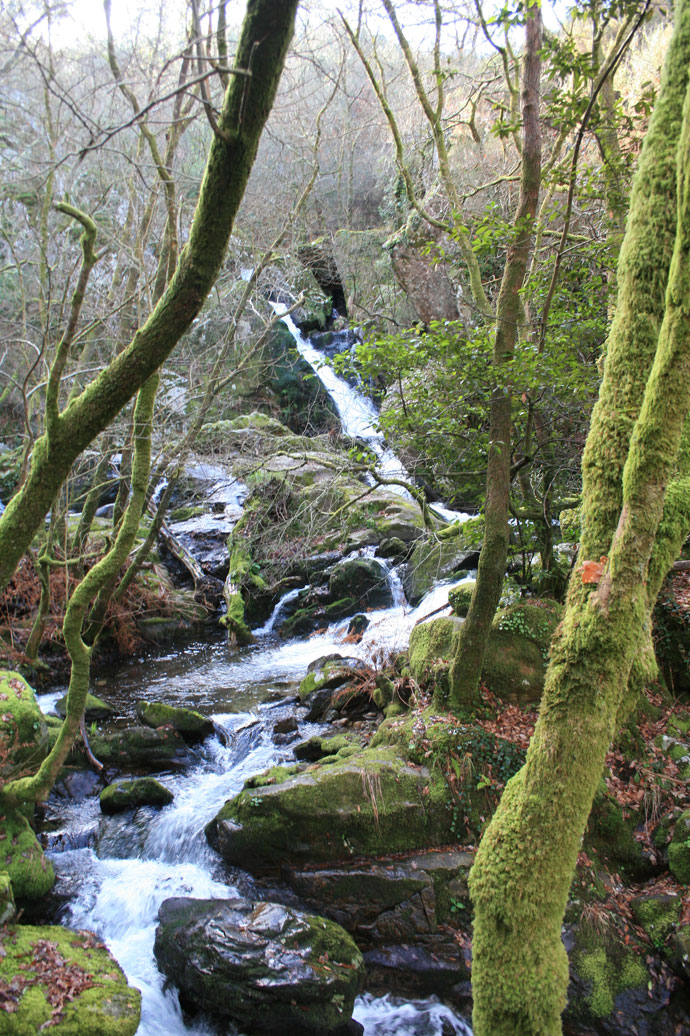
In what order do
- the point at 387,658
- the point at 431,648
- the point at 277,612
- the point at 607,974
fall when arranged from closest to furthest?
the point at 607,974
the point at 431,648
the point at 387,658
the point at 277,612

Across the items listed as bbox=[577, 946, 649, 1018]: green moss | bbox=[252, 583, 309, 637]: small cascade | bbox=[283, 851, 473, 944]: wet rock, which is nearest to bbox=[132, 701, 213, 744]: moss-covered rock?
bbox=[283, 851, 473, 944]: wet rock

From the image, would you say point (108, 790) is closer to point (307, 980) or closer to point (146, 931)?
point (146, 931)

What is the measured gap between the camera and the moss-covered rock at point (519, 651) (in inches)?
254

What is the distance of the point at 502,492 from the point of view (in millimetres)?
5812

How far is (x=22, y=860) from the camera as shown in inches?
203

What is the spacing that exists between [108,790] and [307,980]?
130 inches

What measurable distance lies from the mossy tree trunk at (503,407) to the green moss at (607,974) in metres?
2.41

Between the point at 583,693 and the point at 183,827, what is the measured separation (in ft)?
16.6

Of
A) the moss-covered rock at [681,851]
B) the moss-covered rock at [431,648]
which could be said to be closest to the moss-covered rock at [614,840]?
the moss-covered rock at [681,851]

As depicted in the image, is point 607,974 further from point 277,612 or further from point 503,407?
point 277,612

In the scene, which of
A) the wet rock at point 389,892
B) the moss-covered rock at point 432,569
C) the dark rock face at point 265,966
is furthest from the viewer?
the moss-covered rock at point 432,569

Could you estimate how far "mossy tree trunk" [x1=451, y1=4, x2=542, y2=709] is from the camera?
17.3ft

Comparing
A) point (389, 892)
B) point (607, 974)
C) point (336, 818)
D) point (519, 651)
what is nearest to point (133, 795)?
point (336, 818)

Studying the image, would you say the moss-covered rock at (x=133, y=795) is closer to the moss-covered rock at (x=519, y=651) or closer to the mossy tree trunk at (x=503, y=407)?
the mossy tree trunk at (x=503, y=407)
